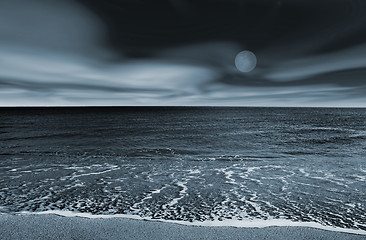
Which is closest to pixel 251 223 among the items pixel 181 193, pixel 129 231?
pixel 129 231

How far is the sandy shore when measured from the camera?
6508 mm

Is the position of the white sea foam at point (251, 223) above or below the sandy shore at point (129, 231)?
below

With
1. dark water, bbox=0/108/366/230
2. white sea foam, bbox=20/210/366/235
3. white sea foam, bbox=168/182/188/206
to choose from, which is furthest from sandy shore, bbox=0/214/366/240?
white sea foam, bbox=168/182/188/206

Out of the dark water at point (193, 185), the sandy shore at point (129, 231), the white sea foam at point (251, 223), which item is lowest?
the dark water at point (193, 185)

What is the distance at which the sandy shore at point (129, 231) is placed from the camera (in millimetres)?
6508

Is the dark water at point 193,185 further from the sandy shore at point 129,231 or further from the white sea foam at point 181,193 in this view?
the sandy shore at point 129,231

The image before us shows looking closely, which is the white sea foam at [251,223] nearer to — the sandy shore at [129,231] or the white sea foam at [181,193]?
the sandy shore at [129,231]

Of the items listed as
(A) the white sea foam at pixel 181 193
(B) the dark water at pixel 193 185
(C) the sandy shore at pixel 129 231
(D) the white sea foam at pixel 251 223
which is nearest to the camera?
(C) the sandy shore at pixel 129 231

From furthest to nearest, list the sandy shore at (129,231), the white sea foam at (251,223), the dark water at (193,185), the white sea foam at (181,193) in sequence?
1. the white sea foam at (181,193)
2. the dark water at (193,185)
3. the white sea foam at (251,223)
4. the sandy shore at (129,231)

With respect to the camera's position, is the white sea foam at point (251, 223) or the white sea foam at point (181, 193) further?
the white sea foam at point (181, 193)

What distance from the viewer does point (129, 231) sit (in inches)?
269

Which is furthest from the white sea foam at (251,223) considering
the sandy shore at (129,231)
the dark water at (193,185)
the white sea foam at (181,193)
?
the white sea foam at (181,193)

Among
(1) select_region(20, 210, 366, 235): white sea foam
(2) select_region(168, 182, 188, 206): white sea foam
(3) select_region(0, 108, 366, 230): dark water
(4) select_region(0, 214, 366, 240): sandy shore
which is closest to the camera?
(4) select_region(0, 214, 366, 240): sandy shore

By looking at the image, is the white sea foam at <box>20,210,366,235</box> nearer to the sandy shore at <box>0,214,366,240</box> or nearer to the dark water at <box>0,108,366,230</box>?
the dark water at <box>0,108,366,230</box>
